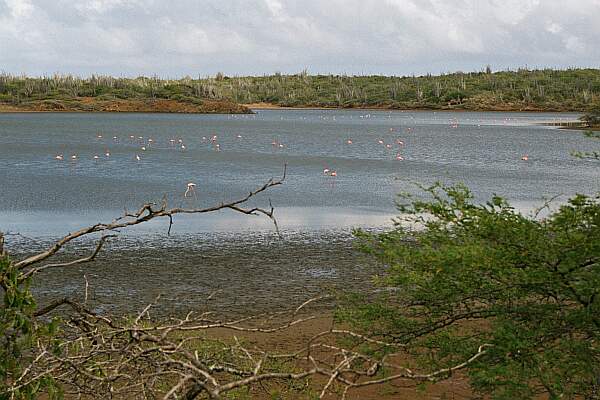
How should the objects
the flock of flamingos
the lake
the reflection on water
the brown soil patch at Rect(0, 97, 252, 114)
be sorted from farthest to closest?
the brown soil patch at Rect(0, 97, 252, 114), the flock of flamingos, the reflection on water, the lake

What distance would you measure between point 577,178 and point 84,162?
1720 centimetres

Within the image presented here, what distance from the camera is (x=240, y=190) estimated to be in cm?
2194

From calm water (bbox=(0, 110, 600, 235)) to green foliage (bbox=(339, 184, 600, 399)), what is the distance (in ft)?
5.31

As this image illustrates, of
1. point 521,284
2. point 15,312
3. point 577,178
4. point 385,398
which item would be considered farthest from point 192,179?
point 15,312

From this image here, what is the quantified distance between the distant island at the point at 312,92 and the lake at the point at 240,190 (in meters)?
41.2

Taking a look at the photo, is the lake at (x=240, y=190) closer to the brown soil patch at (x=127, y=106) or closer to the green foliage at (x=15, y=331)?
the green foliage at (x=15, y=331)

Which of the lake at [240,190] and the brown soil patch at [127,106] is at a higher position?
the lake at [240,190]

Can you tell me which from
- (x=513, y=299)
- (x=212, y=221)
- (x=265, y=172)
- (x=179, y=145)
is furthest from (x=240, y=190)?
(x=179, y=145)

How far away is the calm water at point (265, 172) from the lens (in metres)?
17.5

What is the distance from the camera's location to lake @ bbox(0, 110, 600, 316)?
38.2 ft

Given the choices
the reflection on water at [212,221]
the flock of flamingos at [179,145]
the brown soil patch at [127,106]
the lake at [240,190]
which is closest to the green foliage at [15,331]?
the lake at [240,190]

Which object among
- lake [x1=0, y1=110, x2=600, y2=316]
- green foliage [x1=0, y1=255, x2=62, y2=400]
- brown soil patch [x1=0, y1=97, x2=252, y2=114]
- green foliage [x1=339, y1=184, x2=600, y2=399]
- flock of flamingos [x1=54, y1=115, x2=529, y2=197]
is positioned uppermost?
green foliage [x1=0, y1=255, x2=62, y2=400]

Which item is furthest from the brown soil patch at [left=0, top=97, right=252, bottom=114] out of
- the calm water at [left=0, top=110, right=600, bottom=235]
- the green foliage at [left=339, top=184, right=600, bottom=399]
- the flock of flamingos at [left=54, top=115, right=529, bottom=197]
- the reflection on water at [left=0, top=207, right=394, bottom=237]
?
the green foliage at [left=339, top=184, right=600, bottom=399]

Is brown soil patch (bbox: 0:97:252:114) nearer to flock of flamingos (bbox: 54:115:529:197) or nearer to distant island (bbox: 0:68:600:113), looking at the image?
distant island (bbox: 0:68:600:113)
